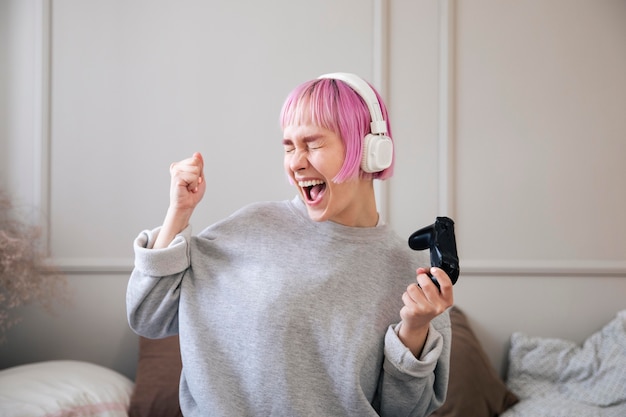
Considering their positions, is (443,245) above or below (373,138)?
below

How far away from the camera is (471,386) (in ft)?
7.95

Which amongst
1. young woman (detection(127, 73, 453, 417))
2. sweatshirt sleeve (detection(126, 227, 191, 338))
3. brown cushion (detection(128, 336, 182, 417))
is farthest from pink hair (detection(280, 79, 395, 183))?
brown cushion (detection(128, 336, 182, 417))

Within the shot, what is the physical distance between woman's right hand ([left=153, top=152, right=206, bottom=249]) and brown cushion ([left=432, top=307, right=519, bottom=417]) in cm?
160

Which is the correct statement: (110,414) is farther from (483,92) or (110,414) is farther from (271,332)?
(483,92)

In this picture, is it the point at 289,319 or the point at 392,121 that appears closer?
the point at 289,319

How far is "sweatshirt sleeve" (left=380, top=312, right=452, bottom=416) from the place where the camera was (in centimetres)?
106

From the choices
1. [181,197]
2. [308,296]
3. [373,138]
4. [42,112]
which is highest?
[42,112]

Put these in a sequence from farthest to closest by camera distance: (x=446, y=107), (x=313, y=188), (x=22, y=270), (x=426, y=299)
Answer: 1. (x=446, y=107)
2. (x=22, y=270)
3. (x=313, y=188)
4. (x=426, y=299)

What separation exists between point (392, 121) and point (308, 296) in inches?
69.9

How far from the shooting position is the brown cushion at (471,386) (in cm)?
237

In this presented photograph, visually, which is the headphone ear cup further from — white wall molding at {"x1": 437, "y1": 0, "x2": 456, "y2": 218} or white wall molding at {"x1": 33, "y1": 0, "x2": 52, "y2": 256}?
white wall molding at {"x1": 33, "y1": 0, "x2": 52, "y2": 256}

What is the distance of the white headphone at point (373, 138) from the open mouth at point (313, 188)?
3.2 inches

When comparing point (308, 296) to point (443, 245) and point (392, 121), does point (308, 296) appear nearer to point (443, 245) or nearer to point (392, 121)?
point (443, 245)

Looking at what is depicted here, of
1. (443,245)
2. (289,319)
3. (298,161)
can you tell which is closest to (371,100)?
(298,161)
